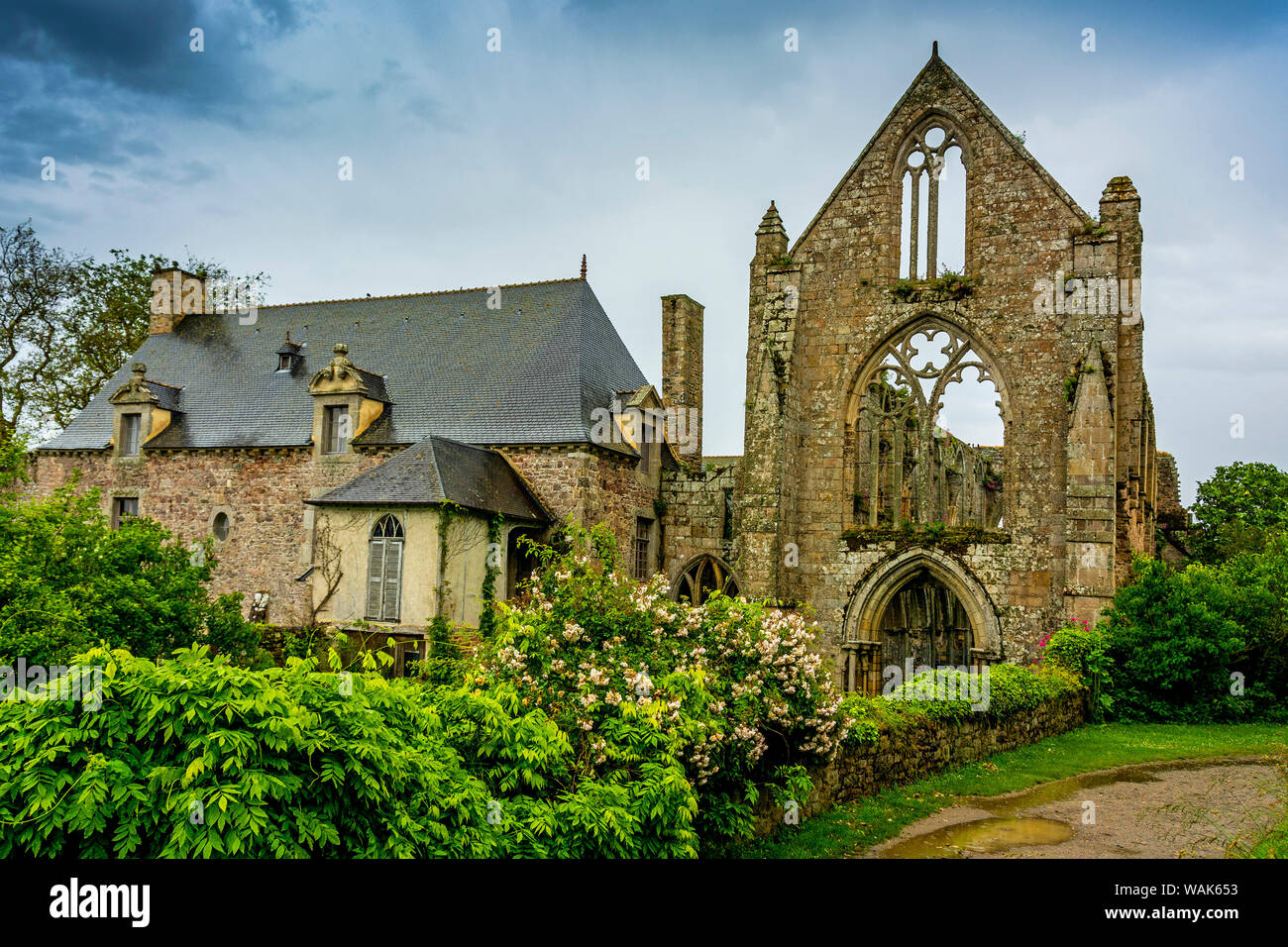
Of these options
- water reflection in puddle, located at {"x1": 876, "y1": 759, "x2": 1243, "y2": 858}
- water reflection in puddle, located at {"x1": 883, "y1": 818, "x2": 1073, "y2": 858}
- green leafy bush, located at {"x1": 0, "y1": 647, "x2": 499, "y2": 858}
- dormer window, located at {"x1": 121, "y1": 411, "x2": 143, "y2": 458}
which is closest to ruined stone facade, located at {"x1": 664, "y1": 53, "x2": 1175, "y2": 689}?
water reflection in puddle, located at {"x1": 876, "y1": 759, "x2": 1243, "y2": 858}

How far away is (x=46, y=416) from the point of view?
111 feet

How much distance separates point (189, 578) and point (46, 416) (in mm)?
22820

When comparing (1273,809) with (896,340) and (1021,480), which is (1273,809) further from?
(896,340)

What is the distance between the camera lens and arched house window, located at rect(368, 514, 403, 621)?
19484 mm

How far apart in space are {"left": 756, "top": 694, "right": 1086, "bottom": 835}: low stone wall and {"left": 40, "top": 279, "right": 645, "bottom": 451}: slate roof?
1060 centimetres

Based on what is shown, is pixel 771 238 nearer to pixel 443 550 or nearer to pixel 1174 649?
pixel 443 550

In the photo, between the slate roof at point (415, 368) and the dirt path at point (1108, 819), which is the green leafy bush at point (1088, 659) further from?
the slate roof at point (415, 368)

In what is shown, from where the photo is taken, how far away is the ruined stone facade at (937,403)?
18219 mm

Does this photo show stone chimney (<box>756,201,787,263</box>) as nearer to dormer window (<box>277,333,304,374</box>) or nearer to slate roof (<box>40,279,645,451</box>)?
slate roof (<box>40,279,645,451</box>)

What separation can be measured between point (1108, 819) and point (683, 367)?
17.1 meters

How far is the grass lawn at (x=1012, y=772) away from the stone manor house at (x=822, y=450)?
2.61m

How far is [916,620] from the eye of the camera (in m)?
20.6

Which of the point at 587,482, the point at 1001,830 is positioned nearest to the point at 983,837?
the point at 1001,830
